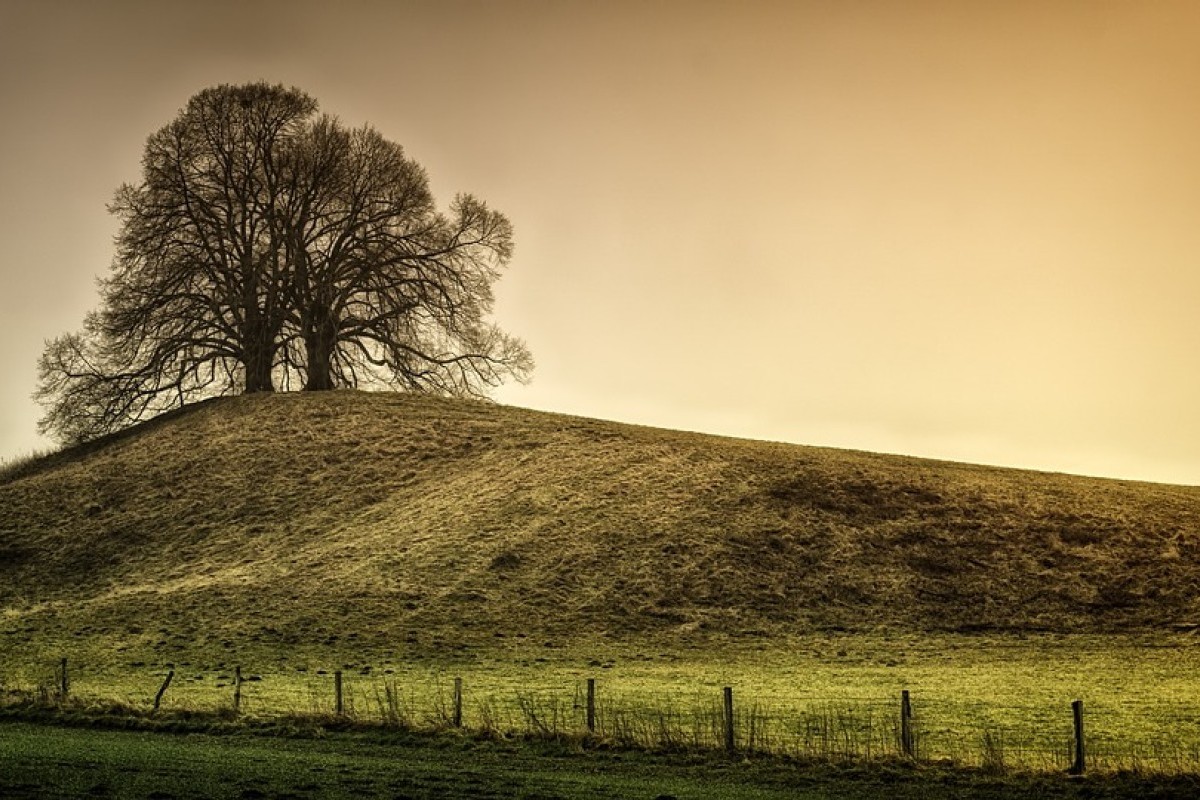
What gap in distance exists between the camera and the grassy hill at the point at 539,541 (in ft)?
134

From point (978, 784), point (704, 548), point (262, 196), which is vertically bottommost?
point (978, 784)

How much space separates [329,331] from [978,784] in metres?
53.5

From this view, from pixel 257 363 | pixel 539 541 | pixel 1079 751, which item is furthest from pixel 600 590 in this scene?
pixel 257 363

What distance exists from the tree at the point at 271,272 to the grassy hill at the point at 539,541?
4.68 meters

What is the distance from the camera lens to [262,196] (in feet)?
227

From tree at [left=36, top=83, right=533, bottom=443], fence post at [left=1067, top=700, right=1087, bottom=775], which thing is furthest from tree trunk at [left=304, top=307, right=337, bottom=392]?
fence post at [left=1067, top=700, right=1087, bottom=775]

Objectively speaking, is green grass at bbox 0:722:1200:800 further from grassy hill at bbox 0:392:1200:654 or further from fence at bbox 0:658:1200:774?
grassy hill at bbox 0:392:1200:654

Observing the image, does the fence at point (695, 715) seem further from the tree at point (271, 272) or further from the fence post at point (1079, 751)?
the tree at point (271, 272)

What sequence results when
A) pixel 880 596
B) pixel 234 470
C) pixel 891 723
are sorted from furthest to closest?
pixel 234 470
pixel 880 596
pixel 891 723

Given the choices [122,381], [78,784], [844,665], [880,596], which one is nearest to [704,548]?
[880,596]

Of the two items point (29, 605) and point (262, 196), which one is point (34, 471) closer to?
point (262, 196)

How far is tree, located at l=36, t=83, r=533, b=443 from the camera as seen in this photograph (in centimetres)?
6644

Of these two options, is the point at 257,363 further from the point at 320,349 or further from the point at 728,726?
the point at 728,726

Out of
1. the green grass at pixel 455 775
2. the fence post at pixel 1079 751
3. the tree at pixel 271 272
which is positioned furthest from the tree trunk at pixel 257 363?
the fence post at pixel 1079 751
